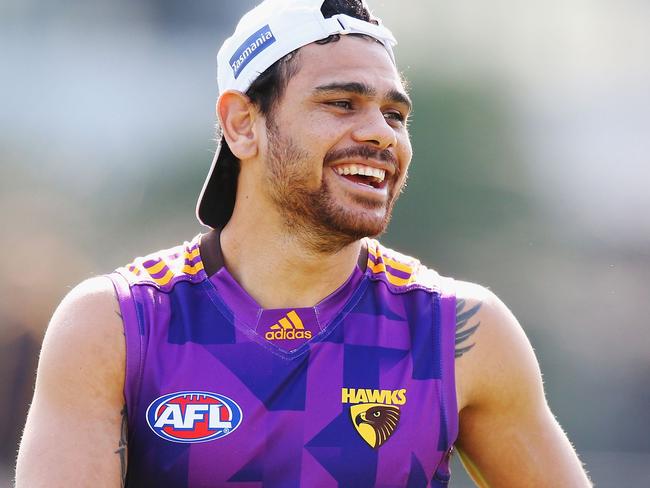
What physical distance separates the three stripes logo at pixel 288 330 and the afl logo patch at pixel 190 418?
0.90 ft

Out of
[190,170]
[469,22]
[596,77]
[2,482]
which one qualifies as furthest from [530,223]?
[2,482]

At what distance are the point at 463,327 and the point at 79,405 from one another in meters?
1.16

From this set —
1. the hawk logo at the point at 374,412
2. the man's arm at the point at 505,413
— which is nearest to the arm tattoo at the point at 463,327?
the man's arm at the point at 505,413

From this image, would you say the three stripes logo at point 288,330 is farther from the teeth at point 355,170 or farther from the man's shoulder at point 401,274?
the teeth at point 355,170

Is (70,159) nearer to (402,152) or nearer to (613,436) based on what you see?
(613,436)

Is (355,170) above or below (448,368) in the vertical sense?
above

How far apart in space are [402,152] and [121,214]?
660 cm

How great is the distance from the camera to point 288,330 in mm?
3107

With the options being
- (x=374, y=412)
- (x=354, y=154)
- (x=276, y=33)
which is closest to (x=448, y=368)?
(x=374, y=412)

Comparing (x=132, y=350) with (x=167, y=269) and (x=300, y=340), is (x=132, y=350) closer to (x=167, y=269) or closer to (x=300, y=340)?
(x=167, y=269)

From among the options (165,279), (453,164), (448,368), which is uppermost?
(453,164)

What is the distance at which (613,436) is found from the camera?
862cm

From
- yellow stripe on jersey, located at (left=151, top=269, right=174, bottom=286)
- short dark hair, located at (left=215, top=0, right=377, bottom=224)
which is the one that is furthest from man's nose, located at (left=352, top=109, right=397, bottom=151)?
yellow stripe on jersey, located at (left=151, top=269, right=174, bottom=286)

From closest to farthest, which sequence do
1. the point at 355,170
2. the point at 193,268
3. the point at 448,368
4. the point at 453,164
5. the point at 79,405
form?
the point at 79,405 → the point at 448,368 → the point at 355,170 → the point at 193,268 → the point at 453,164
